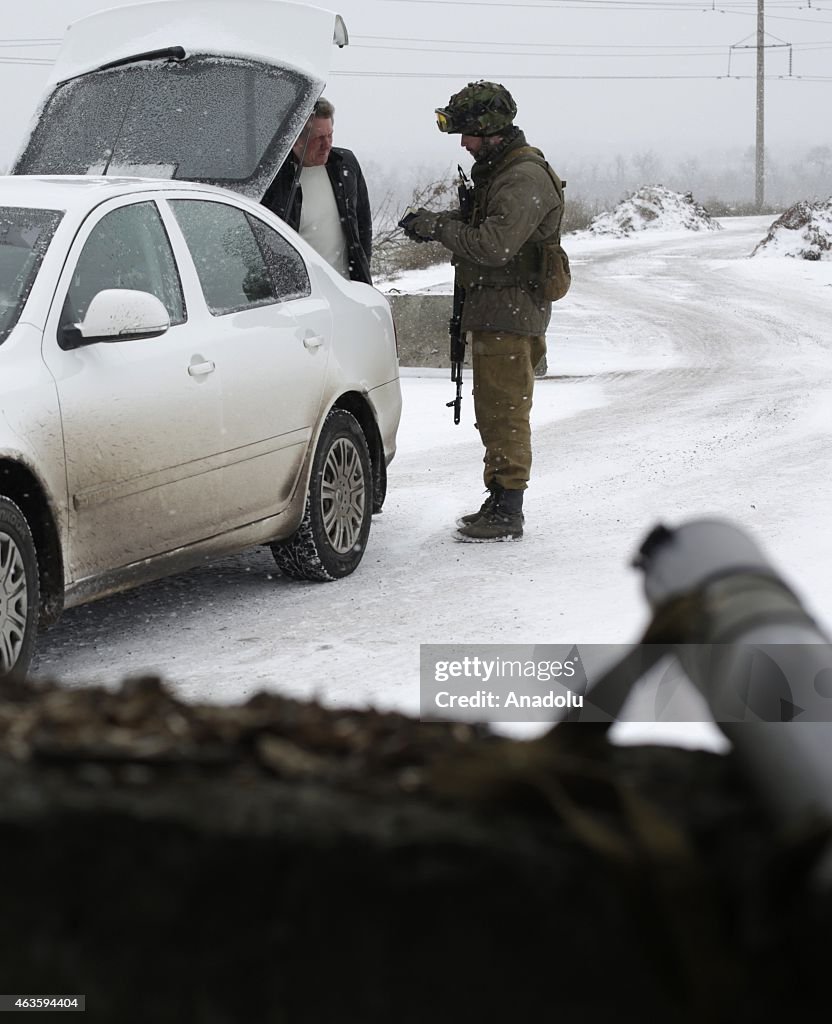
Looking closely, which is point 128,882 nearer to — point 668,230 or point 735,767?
point 735,767

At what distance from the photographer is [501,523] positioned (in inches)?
273

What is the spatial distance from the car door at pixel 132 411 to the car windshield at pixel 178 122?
1.42 metres

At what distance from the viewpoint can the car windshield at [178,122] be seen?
652 cm

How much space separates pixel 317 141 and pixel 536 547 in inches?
93.9

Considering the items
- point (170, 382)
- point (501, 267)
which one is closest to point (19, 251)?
point (170, 382)

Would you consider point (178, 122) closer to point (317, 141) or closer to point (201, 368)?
point (317, 141)

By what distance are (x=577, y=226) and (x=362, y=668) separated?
37642 millimetres

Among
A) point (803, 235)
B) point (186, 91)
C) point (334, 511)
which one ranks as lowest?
point (803, 235)

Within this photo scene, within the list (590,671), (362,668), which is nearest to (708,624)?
(590,671)

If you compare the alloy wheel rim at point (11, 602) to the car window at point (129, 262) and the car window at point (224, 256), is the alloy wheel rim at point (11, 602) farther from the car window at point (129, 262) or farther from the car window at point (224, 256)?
the car window at point (224, 256)

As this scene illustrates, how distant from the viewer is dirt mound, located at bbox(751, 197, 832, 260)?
94.9 ft

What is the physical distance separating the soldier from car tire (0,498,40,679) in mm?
3036

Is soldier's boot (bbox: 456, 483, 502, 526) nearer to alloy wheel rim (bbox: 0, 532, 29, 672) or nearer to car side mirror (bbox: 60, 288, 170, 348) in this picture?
car side mirror (bbox: 60, 288, 170, 348)

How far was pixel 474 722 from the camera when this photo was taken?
1.08m
